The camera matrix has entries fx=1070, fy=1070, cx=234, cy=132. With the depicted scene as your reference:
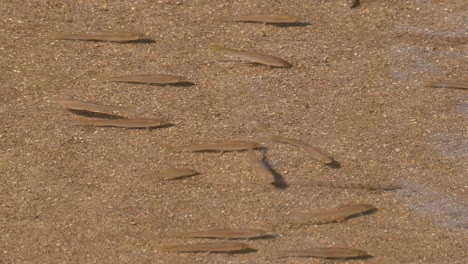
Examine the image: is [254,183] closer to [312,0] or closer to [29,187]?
[29,187]

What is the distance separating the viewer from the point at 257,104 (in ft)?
20.2

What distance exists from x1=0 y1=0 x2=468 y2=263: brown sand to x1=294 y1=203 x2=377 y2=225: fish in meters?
0.05

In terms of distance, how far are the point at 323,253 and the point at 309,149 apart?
0.94 metres

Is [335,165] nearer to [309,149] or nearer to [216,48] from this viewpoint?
[309,149]

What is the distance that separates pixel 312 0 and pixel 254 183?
2051mm

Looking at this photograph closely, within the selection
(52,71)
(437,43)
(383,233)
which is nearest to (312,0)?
(437,43)

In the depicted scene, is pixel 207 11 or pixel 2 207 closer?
pixel 2 207

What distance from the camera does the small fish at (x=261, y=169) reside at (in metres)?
5.51

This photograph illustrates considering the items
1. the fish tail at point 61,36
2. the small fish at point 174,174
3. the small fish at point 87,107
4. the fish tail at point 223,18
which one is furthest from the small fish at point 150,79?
the small fish at point 174,174

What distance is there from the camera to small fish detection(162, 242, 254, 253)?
493cm

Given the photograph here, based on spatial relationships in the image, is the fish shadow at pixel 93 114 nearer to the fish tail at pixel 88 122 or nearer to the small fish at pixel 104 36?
the fish tail at pixel 88 122

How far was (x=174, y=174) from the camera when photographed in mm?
5504

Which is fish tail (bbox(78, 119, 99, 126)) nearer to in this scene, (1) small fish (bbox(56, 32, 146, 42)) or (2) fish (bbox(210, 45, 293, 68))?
(1) small fish (bbox(56, 32, 146, 42))

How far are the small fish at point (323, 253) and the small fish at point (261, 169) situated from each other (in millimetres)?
626
